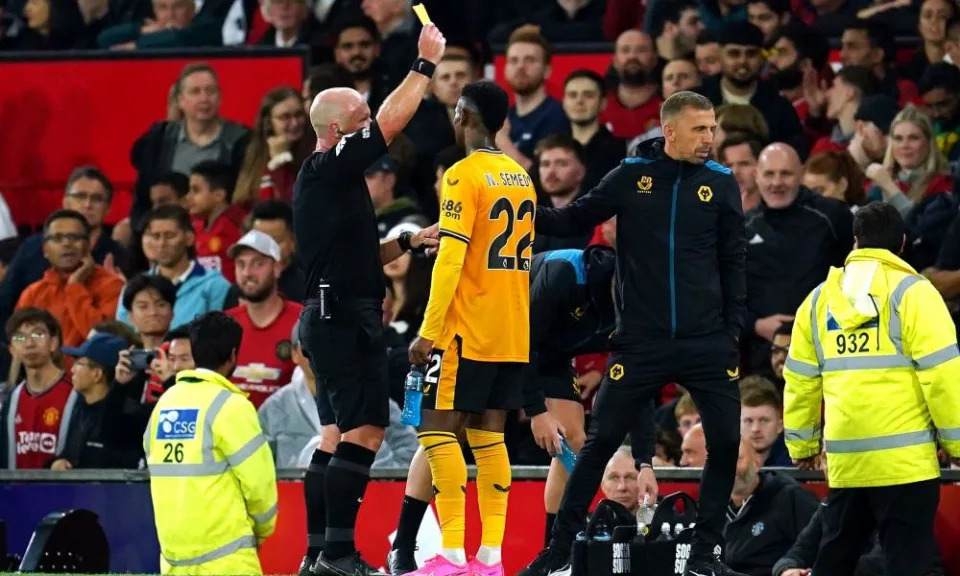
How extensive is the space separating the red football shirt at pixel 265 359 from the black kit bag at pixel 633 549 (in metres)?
3.62

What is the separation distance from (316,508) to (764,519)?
2.40m

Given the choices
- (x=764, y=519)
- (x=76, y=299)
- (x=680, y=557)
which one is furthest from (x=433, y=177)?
(x=680, y=557)

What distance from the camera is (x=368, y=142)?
8.72m

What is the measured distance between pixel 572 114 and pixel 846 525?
5.66 metres

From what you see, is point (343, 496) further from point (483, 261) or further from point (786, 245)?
point (786, 245)

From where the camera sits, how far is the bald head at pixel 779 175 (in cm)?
1179

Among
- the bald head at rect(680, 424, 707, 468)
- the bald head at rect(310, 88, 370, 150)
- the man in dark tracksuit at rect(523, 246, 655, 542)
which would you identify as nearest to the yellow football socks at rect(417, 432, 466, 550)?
the man in dark tracksuit at rect(523, 246, 655, 542)

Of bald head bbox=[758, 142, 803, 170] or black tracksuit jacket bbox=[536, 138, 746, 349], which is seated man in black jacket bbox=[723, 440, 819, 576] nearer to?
black tracksuit jacket bbox=[536, 138, 746, 349]

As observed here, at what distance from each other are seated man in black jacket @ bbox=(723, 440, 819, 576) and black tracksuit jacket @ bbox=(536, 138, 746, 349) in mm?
1409

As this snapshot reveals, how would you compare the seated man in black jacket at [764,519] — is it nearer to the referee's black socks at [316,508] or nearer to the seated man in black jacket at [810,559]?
the seated man in black jacket at [810,559]

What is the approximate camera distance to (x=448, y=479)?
28.4 ft

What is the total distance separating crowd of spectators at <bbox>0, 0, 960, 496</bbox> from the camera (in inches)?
465

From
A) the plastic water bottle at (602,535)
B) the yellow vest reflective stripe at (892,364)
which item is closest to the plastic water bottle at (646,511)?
the plastic water bottle at (602,535)

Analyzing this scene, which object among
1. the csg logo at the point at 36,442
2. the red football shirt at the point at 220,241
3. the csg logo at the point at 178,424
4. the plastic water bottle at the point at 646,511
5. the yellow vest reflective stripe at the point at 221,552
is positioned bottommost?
the yellow vest reflective stripe at the point at 221,552
